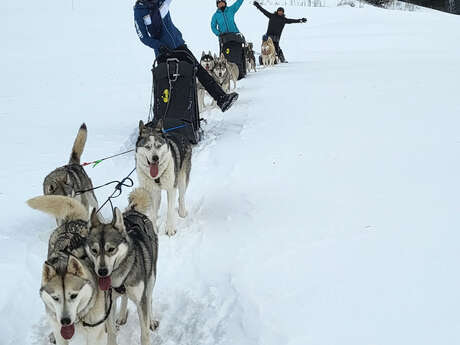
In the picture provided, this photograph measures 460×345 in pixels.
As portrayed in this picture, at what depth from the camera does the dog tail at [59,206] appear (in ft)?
8.13

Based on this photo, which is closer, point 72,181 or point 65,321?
point 65,321

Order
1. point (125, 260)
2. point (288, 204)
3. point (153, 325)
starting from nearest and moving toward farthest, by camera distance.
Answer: point (125, 260)
point (153, 325)
point (288, 204)

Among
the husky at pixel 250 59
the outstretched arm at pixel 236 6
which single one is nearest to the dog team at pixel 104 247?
the outstretched arm at pixel 236 6

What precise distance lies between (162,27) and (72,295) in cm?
339

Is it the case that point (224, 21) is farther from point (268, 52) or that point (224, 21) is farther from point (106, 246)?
point (106, 246)

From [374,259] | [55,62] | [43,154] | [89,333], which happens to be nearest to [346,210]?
[374,259]

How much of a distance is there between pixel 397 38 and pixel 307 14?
300 inches

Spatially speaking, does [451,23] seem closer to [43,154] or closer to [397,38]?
[397,38]

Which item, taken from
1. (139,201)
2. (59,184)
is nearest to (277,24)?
(59,184)

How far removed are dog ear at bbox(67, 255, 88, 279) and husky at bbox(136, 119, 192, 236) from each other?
1.46 m

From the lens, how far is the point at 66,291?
1.88 meters

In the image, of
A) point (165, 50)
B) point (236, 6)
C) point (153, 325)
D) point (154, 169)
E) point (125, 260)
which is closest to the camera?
point (125, 260)

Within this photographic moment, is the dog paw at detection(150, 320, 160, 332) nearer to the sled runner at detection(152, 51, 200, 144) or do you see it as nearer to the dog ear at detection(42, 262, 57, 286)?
the dog ear at detection(42, 262, 57, 286)

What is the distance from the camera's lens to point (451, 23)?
16875 millimetres
